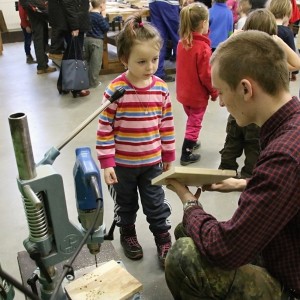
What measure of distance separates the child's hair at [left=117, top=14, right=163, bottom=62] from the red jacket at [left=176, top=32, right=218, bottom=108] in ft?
3.06

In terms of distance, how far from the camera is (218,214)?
83.0 inches

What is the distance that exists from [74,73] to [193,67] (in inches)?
65.1

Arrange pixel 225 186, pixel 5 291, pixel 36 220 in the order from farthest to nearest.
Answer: pixel 225 186, pixel 5 291, pixel 36 220

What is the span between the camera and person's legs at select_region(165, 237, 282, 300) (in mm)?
1068

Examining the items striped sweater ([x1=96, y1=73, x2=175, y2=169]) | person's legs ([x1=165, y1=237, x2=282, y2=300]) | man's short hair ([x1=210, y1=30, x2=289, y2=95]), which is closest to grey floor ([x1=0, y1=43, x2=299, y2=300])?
striped sweater ([x1=96, y1=73, x2=175, y2=169])

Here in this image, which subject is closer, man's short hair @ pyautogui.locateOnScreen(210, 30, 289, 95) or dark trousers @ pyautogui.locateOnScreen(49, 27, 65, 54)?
man's short hair @ pyautogui.locateOnScreen(210, 30, 289, 95)

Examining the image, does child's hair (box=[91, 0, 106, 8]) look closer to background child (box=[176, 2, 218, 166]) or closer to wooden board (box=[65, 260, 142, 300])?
background child (box=[176, 2, 218, 166])

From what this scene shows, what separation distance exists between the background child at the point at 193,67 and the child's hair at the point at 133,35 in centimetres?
93

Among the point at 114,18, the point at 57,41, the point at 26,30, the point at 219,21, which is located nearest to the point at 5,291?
the point at 219,21

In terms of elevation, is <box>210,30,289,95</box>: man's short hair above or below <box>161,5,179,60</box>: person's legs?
above

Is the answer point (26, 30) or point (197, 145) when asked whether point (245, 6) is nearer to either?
point (197, 145)

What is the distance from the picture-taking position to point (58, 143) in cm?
104

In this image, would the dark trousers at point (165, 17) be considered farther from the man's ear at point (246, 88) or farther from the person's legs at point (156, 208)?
the man's ear at point (246, 88)

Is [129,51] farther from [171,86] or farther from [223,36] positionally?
[171,86]
